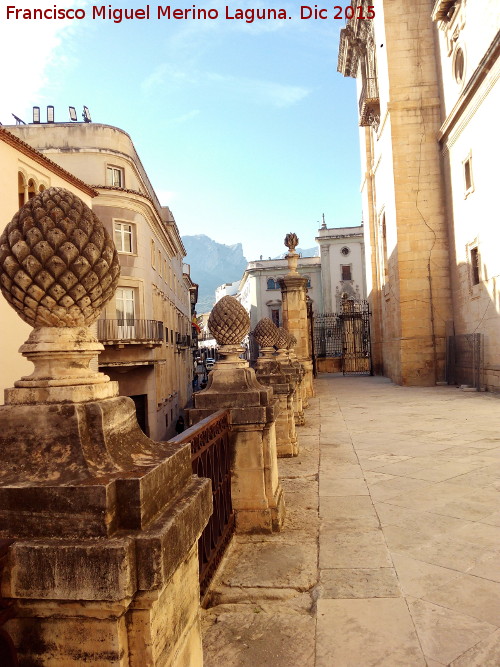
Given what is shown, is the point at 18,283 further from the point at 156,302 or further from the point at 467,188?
the point at 156,302

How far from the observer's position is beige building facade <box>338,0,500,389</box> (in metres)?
14.9

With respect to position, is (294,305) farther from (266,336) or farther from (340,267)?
(340,267)

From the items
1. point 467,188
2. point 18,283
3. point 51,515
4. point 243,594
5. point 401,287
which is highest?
point 467,188

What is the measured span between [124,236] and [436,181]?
1259 cm

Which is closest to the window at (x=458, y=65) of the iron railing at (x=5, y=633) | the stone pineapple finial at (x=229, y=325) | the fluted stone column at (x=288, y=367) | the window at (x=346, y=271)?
the fluted stone column at (x=288, y=367)

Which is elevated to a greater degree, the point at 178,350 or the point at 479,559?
the point at 178,350

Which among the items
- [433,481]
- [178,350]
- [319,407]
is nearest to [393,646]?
[433,481]

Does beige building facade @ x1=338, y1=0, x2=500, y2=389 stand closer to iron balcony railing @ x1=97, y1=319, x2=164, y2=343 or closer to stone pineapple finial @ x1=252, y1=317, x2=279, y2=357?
stone pineapple finial @ x1=252, y1=317, x2=279, y2=357

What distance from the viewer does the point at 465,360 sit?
16.9 metres

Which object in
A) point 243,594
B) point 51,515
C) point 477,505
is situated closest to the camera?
point 51,515

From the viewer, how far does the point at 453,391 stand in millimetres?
15898

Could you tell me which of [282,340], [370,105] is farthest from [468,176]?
[282,340]

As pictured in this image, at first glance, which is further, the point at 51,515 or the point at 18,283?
the point at 18,283

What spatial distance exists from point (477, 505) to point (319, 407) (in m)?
8.55
